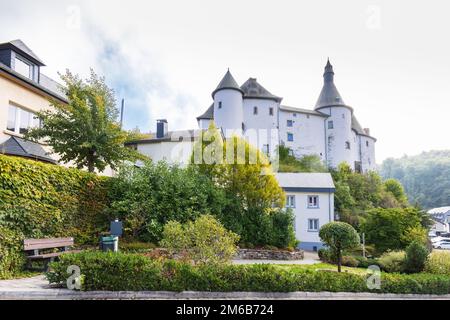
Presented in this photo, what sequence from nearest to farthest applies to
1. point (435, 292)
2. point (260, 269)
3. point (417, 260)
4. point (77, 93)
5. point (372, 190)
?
point (260, 269), point (435, 292), point (417, 260), point (77, 93), point (372, 190)

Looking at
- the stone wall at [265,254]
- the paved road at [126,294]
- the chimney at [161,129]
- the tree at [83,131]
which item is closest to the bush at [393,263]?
the stone wall at [265,254]

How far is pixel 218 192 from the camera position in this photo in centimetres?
1521

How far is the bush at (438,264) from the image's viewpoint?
11.1m

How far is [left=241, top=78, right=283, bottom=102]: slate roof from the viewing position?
146 ft

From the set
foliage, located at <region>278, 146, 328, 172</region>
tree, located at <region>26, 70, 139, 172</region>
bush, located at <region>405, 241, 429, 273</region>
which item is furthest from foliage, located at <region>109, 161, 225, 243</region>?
foliage, located at <region>278, 146, 328, 172</region>

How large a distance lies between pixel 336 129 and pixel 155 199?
43752mm

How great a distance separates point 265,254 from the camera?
1588cm

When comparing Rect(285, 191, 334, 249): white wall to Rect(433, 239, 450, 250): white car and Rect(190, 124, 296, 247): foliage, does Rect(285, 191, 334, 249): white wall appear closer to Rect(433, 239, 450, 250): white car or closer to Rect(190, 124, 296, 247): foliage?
Rect(190, 124, 296, 247): foliage

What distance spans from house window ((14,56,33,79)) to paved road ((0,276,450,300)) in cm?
1324

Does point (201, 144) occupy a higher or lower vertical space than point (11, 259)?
higher

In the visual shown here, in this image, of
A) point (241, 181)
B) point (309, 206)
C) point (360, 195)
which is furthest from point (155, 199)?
point (360, 195)
